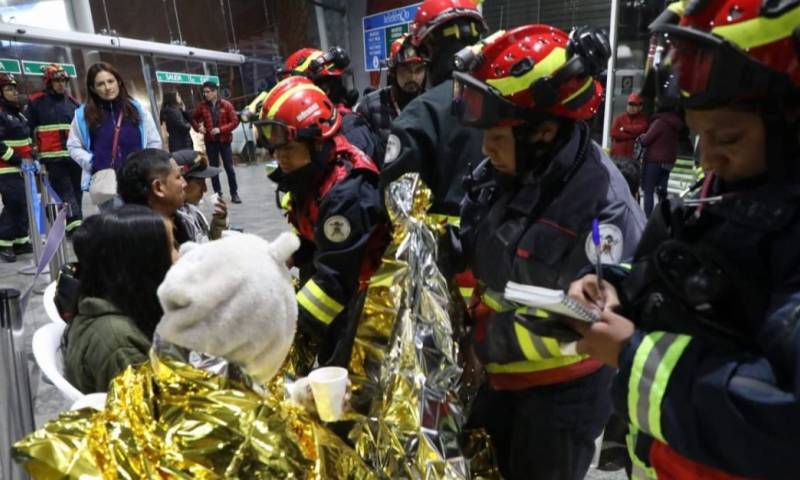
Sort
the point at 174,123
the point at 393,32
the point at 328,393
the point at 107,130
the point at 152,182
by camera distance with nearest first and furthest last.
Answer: the point at 328,393 → the point at 152,182 → the point at 107,130 → the point at 174,123 → the point at 393,32

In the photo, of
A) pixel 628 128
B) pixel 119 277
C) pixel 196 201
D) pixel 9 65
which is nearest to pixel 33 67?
pixel 9 65

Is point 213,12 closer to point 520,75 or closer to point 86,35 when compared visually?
point 86,35

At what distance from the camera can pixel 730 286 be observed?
854mm

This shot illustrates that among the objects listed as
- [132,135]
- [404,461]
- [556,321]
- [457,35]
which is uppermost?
[457,35]

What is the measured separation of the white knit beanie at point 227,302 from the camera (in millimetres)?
958

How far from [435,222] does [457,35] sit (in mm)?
1024

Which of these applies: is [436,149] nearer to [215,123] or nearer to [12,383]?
[12,383]

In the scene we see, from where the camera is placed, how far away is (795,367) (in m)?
0.75

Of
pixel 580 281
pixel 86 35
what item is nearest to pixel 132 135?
pixel 580 281

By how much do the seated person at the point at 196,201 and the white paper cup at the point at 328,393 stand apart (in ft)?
5.64

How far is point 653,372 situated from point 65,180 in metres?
6.67

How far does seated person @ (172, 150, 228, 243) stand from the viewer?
112 inches

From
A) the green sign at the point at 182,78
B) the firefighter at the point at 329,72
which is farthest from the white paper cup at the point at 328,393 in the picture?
the green sign at the point at 182,78

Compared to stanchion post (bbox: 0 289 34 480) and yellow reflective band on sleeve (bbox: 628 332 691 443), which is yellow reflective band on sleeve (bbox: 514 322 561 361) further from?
stanchion post (bbox: 0 289 34 480)
